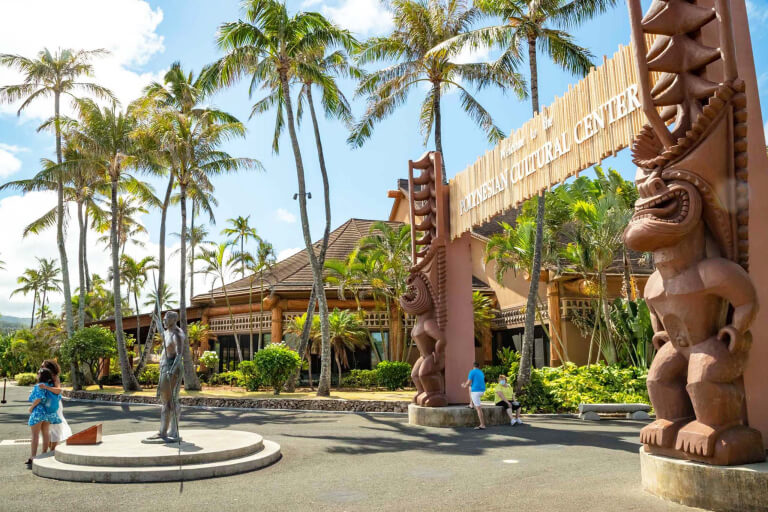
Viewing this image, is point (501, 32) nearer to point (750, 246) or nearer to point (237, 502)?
point (750, 246)

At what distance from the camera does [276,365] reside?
2048 centimetres

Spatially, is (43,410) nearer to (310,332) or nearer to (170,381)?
(170,381)

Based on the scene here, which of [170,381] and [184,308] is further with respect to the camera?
[184,308]

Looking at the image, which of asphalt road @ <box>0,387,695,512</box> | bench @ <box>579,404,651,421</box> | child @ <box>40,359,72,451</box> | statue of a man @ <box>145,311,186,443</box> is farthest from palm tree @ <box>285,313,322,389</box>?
child @ <box>40,359,72,451</box>

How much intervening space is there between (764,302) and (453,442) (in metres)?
5.73

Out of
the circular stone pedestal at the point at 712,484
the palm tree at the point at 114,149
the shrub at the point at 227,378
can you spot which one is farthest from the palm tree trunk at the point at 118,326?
the circular stone pedestal at the point at 712,484

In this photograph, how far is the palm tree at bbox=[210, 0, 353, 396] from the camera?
63.6 ft

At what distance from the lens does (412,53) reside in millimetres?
19641

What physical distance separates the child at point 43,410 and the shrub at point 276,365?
448 inches

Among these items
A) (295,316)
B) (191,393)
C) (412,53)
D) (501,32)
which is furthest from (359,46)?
(191,393)

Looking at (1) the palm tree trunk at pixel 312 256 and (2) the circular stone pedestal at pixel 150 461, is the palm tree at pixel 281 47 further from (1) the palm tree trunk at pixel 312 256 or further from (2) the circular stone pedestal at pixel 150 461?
(2) the circular stone pedestal at pixel 150 461

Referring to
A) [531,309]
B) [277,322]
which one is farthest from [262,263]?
[531,309]

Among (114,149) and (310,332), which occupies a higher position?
(114,149)

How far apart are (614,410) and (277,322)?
16.0m
